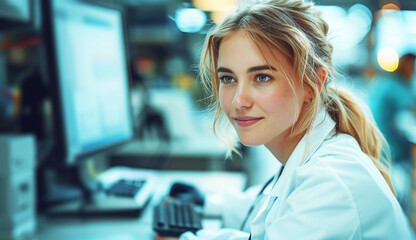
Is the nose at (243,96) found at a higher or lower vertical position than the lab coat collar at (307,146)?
higher

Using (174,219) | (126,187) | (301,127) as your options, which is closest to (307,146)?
(301,127)

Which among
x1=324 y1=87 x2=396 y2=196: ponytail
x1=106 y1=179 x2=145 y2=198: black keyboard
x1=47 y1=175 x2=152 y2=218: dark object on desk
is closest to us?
x1=324 y1=87 x2=396 y2=196: ponytail

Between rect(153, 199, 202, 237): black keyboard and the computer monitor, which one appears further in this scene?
the computer monitor

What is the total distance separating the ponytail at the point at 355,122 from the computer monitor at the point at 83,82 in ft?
2.50


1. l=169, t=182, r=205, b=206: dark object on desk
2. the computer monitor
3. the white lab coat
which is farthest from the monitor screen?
the white lab coat

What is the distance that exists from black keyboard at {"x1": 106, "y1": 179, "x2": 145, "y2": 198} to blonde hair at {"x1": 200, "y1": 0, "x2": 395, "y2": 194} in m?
0.67

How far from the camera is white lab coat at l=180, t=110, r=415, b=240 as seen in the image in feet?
2.16

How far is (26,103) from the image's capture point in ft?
4.89

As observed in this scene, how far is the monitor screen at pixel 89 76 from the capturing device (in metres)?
1.15

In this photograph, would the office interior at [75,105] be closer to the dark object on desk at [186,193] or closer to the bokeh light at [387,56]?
the dark object on desk at [186,193]

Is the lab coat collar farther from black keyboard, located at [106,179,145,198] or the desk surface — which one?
black keyboard, located at [106,179,145,198]

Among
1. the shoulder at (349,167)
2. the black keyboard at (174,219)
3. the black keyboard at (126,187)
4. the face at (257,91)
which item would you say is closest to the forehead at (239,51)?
the face at (257,91)

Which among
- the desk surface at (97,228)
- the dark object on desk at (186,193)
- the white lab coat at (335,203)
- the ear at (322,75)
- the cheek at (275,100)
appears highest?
the ear at (322,75)

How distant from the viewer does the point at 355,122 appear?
3.16 ft
